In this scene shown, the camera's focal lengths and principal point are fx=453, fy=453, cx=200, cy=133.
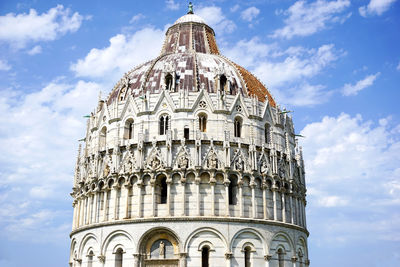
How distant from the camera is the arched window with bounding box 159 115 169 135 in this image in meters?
42.7

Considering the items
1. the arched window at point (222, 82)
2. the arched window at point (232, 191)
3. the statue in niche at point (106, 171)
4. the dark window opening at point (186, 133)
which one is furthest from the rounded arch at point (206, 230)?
the arched window at point (222, 82)

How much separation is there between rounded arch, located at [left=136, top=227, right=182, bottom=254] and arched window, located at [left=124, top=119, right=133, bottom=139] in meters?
9.88

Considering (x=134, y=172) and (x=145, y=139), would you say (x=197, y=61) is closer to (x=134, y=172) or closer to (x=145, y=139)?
(x=145, y=139)

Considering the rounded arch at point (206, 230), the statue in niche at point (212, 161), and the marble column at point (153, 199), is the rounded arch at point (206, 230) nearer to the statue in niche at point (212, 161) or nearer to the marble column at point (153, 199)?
the marble column at point (153, 199)

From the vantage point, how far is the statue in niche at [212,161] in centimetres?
4041

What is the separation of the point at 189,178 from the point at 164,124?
5.92 metres

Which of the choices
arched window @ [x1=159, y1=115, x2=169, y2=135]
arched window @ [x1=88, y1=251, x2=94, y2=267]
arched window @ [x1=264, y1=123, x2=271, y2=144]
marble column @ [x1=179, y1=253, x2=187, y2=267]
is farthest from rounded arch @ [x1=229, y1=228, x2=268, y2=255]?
arched window @ [x1=88, y1=251, x2=94, y2=267]

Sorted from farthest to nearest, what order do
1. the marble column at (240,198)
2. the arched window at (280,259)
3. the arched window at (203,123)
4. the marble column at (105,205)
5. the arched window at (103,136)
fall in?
1. the arched window at (103,136)
2. the arched window at (203,123)
3. the marble column at (105,205)
4. the arched window at (280,259)
5. the marble column at (240,198)

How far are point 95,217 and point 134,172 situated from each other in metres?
6.08

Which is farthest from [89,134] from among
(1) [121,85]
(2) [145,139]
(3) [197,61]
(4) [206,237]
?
(4) [206,237]

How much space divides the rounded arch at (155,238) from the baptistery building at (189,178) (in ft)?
0.29

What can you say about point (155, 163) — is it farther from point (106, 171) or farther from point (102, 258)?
point (102, 258)

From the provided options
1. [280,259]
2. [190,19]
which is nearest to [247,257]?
[280,259]

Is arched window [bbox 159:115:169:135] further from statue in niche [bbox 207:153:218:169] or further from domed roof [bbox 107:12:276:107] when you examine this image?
statue in niche [bbox 207:153:218:169]
